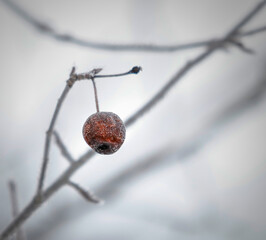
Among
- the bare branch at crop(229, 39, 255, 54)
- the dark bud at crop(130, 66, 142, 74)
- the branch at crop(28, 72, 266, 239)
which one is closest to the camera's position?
the dark bud at crop(130, 66, 142, 74)

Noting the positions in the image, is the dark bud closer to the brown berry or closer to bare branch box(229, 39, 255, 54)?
the brown berry

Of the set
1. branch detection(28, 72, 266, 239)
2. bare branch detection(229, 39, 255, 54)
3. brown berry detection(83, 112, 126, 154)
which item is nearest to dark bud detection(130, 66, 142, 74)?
brown berry detection(83, 112, 126, 154)

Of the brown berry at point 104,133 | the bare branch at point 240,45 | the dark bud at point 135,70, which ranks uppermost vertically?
the bare branch at point 240,45

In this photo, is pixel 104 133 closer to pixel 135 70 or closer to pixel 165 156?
pixel 135 70

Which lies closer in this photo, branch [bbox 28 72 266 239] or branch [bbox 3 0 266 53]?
branch [bbox 3 0 266 53]

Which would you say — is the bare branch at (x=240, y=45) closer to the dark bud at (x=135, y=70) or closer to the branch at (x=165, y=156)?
the dark bud at (x=135, y=70)

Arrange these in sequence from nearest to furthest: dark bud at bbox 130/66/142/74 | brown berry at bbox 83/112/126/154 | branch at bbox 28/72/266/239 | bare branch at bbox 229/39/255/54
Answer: dark bud at bbox 130/66/142/74, brown berry at bbox 83/112/126/154, bare branch at bbox 229/39/255/54, branch at bbox 28/72/266/239

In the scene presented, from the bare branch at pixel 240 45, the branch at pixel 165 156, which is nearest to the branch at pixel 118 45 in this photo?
the bare branch at pixel 240 45

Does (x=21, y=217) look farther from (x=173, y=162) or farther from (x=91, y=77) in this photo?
(x=173, y=162)

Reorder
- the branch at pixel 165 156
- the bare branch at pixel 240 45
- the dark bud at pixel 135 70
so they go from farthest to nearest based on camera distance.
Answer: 1. the branch at pixel 165 156
2. the bare branch at pixel 240 45
3. the dark bud at pixel 135 70

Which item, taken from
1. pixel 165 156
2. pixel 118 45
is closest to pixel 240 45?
pixel 118 45
